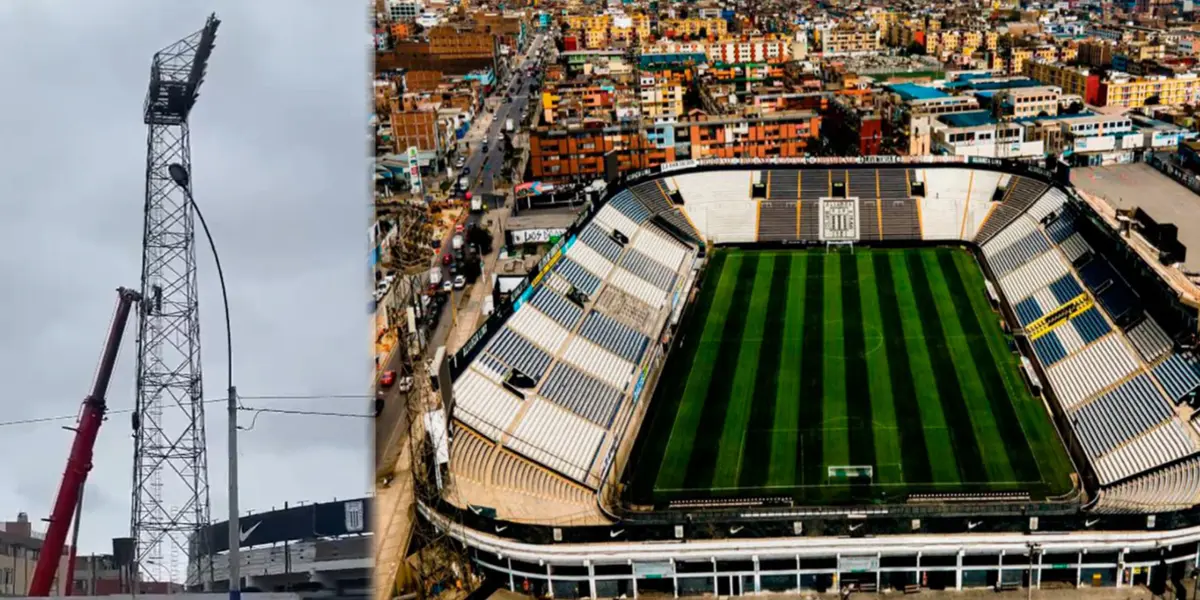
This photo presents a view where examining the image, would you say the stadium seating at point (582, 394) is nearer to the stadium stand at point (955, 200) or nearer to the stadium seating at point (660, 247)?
the stadium seating at point (660, 247)

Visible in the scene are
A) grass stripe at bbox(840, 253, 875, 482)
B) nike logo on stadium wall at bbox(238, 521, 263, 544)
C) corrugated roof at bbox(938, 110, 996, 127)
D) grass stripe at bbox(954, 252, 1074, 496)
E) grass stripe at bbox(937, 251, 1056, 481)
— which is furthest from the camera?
corrugated roof at bbox(938, 110, 996, 127)

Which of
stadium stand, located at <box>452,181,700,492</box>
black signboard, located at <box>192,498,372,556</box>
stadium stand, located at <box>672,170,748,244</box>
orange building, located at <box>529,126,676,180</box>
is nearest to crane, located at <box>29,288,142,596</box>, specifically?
black signboard, located at <box>192,498,372,556</box>

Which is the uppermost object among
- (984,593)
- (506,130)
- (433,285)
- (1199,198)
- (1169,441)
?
(506,130)

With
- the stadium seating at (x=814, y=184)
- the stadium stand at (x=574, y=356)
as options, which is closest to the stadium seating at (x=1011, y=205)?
the stadium seating at (x=814, y=184)

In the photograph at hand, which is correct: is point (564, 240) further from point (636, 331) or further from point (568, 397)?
point (568, 397)

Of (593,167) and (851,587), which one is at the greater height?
(593,167)

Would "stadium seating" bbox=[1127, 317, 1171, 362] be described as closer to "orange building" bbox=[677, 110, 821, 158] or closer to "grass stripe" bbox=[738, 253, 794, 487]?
"grass stripe" bbox=[738, 253, 794, 487]

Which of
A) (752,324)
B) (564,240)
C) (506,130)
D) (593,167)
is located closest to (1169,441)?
(752,324)

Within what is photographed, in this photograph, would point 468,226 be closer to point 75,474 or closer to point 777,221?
point 777,221
